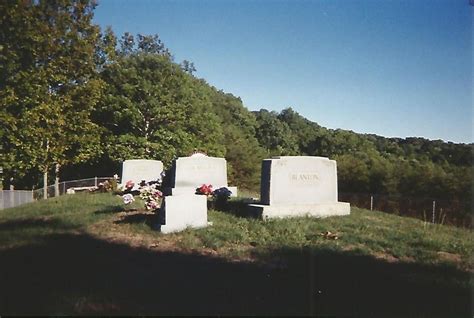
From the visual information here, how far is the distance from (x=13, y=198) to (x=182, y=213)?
6.89 metres

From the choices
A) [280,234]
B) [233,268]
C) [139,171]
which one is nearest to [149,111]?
[139,171]

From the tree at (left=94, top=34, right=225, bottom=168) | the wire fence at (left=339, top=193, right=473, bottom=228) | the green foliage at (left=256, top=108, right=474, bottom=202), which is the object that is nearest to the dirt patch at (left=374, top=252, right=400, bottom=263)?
the wire fence at (left=339, top=193, right=473, bottom=228)

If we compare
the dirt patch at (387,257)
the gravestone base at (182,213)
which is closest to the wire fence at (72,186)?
the gravestone base at (182,213)

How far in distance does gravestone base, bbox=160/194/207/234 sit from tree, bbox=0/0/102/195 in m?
3.39

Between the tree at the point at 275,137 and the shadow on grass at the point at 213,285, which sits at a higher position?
the tree at the point at 275,137

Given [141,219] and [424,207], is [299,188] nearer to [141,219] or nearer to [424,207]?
[141,219]

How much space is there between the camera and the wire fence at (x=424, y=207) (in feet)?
44.3

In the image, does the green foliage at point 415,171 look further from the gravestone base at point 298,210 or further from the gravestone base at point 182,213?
the gravestone base at point 182,213

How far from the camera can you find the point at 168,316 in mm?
3551

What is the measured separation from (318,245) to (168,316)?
351cm

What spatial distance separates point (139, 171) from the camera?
16406mm

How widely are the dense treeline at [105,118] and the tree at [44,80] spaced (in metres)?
0.03

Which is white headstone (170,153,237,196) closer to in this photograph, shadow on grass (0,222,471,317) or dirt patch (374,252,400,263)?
shadow on grass (0,222,471,317)

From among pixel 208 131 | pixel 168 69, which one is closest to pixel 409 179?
pixel 208 131
